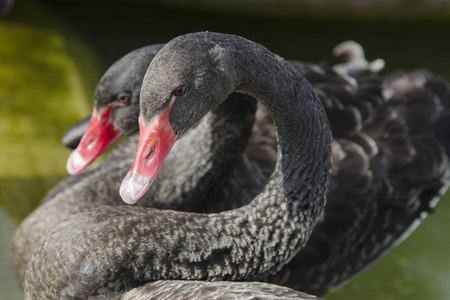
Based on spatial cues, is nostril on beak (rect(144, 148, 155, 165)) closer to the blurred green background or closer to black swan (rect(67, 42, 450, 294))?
black swan (rect(67, 42, 450, 294))

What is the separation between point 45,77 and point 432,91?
1872 millimetres

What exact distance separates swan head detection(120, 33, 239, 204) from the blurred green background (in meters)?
1.44

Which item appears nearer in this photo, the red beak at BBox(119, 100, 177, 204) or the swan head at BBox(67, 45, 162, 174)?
the red beak at BBox(119, 100, 177, 204)

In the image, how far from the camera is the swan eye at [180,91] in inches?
56.8

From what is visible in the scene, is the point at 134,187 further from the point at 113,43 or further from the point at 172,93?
the point at 113,43

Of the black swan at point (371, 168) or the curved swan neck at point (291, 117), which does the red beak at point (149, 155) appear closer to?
the curved swan neck at point (291, 117)

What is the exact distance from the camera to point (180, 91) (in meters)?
1.45

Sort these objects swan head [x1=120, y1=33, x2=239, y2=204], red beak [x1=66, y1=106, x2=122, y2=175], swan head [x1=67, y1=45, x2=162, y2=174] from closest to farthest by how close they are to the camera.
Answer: swan head [x1=120, y1=33, x2=239, y2=204], swan head [x1=67, y1=45, x2=162, y2=174], red beak [x1=66, y1=106, x2=122, y2=175]

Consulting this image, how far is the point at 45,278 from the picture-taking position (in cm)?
170

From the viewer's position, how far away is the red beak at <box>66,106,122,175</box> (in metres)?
2.05

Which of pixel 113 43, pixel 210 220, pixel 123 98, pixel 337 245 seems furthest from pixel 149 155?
pixel 113 43

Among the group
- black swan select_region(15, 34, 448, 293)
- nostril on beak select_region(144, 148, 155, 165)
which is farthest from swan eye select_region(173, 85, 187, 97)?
black swan select_region(15, 34, 448, 293)

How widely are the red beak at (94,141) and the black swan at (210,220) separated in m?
0.32

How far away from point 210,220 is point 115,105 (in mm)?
481
